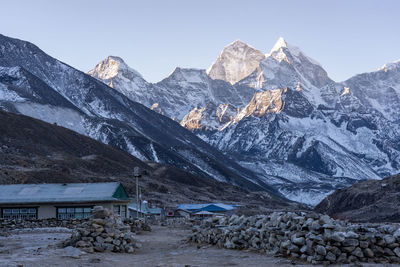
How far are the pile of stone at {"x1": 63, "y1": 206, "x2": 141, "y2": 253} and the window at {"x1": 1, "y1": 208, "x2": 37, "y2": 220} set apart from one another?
84.6 feet

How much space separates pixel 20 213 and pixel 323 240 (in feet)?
123

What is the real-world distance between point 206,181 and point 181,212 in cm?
8994

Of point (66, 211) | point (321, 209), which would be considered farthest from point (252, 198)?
point (66, 211)

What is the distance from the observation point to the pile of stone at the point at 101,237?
958 inches

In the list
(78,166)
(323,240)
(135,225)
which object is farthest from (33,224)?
(78,166)

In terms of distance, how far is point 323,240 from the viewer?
714 inches

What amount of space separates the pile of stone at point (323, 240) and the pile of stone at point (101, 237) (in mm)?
6424

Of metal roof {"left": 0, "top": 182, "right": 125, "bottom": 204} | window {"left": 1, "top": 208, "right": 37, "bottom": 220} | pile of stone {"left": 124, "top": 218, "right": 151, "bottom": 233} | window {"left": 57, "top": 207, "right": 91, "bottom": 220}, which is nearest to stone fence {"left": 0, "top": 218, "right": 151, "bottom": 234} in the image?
pile of stone {"left": 124, "top": 218, "right": 151, "bottom": 233}

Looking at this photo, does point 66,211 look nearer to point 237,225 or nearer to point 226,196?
point 237,225

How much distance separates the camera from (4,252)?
23.3 m

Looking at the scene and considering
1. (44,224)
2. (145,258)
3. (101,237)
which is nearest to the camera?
(145,258)

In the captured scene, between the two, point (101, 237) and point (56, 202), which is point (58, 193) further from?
point (101, 237)

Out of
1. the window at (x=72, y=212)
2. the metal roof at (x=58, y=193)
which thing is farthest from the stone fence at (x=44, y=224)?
the window at (x=72, y=212)

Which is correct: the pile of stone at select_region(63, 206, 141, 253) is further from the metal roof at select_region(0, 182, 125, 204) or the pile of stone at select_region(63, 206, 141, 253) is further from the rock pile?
the metal roof at select_region(0, 182, 125, 204)
